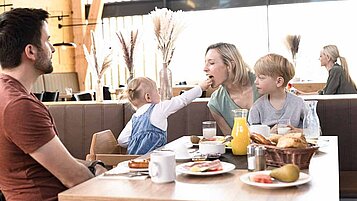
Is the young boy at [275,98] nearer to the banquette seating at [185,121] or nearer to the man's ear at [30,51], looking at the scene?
the banquette seating at [185,121]

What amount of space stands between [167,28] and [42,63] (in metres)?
1.84

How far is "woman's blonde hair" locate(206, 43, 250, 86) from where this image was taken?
10.4ft

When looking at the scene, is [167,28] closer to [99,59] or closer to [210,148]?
[99,59]

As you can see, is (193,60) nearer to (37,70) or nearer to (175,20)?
(175,20)

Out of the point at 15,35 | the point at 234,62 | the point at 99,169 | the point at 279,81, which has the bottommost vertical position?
the point at 99,169

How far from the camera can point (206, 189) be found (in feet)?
5.39

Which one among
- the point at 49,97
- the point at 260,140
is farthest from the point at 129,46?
the point at 49,97

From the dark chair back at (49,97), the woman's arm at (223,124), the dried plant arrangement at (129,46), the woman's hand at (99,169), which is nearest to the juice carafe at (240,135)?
the woman's hand at (99,169)

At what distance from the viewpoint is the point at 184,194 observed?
1590 mm

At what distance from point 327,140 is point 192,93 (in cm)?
90

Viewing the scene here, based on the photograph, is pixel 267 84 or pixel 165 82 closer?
pixel 267 84

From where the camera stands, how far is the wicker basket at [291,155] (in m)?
1.90

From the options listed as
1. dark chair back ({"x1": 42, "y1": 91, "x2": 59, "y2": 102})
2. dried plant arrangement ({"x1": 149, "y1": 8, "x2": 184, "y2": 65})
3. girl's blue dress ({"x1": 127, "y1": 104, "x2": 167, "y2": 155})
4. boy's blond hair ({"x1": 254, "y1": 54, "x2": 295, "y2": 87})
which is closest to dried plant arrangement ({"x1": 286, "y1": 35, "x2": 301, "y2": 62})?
dark chair back ({"x1": 42, "y1": 91, "x2": 59, "y2": 102})

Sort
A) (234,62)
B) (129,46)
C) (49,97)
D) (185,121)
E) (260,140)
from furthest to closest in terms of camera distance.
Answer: (49,97), (129,46), (185,121), (234,62), (260,140)
